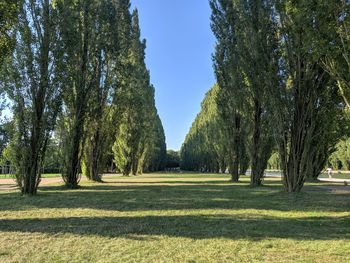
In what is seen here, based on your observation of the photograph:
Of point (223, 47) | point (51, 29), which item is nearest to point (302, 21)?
point (51, 29)

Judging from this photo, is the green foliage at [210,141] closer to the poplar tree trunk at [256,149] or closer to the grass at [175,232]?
the poplar tree trunk at [256,149]

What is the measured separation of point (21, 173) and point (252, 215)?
31.5ft

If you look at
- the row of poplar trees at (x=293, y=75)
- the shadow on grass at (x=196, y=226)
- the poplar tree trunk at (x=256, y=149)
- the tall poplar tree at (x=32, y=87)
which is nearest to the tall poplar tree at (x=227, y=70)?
the poplar tree trunk at (x=256, y=149)

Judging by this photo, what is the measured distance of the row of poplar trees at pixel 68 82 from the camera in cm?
1519

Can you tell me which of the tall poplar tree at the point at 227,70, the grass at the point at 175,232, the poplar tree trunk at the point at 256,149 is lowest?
the grass at the point at 175,232

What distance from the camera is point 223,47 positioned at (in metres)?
26.1

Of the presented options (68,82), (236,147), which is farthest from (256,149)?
(68,82)

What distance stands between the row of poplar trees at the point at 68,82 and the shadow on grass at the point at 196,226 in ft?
16.9

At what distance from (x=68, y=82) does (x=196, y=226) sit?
390 inches

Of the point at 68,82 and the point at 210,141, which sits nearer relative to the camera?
the point at 68,82

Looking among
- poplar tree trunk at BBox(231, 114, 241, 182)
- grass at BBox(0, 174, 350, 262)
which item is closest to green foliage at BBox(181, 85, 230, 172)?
poplar tree trunk at BBox(231, 114, 241, 182)

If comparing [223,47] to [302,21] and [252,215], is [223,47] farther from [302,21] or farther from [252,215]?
[252,215]

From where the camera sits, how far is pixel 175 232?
7539mm

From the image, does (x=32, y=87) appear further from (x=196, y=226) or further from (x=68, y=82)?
(x=196, y=226)
